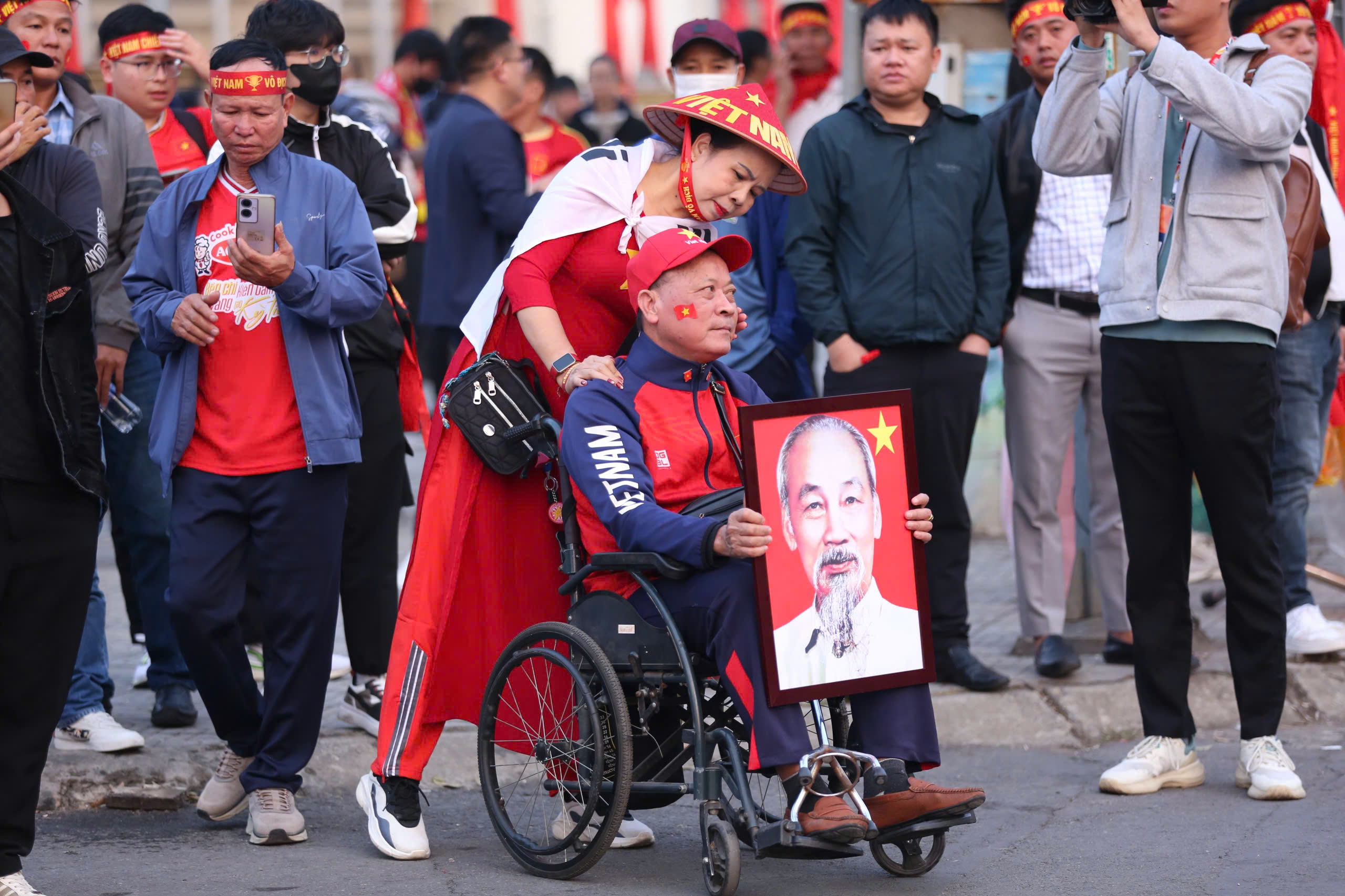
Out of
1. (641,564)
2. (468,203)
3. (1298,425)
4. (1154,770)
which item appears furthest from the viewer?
(468,203)

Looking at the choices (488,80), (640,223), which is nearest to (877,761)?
(640,223)

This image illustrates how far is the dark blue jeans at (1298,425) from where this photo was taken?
6465mm

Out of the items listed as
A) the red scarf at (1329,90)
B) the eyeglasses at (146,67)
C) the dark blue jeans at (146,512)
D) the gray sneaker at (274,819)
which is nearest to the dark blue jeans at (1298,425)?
the red scarf at (1329,90)

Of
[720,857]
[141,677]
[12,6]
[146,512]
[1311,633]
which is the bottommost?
[1311,633]

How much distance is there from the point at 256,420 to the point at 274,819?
1.07m

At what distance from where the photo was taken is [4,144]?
12.7 feet

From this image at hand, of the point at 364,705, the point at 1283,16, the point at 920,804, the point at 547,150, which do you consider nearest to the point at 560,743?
the point at 920,804

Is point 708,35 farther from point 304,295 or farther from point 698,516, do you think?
point 698,516

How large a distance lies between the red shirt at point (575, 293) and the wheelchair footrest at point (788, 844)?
1.29 metres

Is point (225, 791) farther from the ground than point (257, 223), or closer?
closer

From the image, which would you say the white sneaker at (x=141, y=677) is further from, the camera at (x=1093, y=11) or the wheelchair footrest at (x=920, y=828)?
the camera at (x=1093, y=11)

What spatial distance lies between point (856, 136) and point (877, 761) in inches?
110

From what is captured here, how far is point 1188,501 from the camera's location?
5.24 meters

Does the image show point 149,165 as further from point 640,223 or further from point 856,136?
point 856,136
